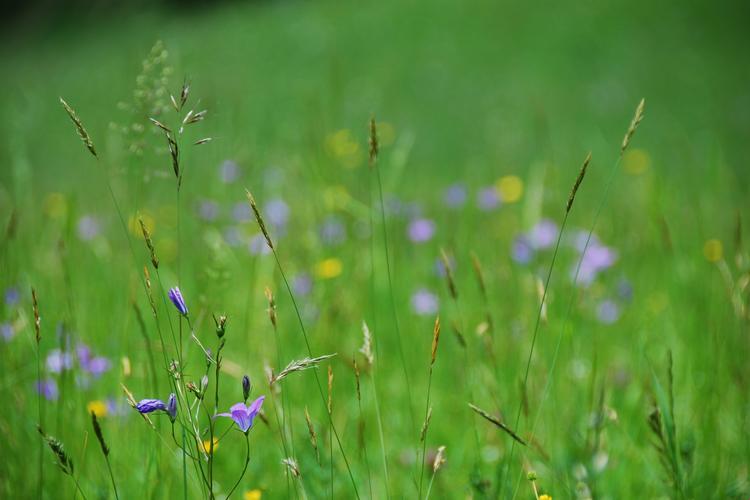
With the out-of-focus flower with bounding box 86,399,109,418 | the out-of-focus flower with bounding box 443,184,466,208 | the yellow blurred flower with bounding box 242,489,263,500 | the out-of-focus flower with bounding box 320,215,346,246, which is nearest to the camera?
Result: the yellow blurred flower with bounding box 242,489,263,500

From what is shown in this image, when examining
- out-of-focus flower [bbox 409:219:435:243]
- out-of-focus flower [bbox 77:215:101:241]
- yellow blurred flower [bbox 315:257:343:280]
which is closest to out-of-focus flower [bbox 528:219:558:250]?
out-of-focus flower [bbox 409:219:435:243]

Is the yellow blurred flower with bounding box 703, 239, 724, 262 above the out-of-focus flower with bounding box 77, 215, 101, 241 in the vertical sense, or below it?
above

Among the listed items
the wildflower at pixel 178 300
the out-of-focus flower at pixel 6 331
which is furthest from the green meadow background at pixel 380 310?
the wildflower at pixel 178 300

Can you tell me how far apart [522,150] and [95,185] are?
283cm

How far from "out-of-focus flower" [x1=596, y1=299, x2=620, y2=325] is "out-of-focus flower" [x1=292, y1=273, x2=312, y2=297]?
32.2 inches

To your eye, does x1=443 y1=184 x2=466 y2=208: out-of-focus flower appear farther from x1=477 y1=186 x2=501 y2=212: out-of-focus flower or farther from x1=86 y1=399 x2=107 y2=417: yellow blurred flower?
x1=86 y1=399 x2=107 y2=417: yellow blurred flower

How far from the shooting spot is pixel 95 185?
3.65 meters

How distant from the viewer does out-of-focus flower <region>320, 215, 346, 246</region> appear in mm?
1978

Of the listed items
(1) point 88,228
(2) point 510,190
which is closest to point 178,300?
(1) point 88,228

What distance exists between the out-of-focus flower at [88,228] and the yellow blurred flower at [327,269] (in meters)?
1.19

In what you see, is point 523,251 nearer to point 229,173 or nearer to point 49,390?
point 229,173

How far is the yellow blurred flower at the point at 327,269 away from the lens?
1.82 m

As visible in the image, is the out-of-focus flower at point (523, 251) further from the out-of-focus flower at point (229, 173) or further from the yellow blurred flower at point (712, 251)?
the out-of-focus flower at point (229, 173)

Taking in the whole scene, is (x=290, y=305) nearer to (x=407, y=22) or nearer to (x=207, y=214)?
(x=207, y=214)
